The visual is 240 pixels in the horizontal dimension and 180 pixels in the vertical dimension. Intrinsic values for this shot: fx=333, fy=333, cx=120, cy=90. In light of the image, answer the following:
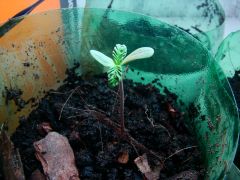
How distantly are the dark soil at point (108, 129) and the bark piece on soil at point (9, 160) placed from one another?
0.04m

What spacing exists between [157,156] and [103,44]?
1.13 ft

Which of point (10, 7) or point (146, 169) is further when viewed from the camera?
point (10, 7)

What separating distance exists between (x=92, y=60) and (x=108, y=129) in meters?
0.24

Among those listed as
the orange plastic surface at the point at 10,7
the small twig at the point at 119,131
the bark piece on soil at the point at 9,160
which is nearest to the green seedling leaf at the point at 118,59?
the small twig at the point at 119,131

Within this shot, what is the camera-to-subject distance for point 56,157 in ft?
2.24

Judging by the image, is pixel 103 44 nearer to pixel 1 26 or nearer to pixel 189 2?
pixel 1 26

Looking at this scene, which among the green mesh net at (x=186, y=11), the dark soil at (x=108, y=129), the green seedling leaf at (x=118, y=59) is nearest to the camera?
the green seedling leaf at (x=118, y=59)

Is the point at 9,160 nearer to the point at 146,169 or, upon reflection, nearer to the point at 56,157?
the point at 56,157

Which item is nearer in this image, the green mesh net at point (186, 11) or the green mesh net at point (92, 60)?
the green mesh net at point (92, 60)

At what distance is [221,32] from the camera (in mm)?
1207

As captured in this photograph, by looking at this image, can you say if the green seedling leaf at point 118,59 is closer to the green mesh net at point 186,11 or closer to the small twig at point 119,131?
the small twig at point 119,131

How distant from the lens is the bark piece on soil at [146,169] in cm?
68

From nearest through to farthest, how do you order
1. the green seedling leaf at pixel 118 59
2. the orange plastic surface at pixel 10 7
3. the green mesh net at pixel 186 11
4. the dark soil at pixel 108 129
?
the green seedling leaf at pixel 118 59
the dark soil at pixel 108 129
the orange plastic surface at pixel 10 7
the green mesh net at pixel 186 11

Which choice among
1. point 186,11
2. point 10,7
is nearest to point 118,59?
point 10,7
